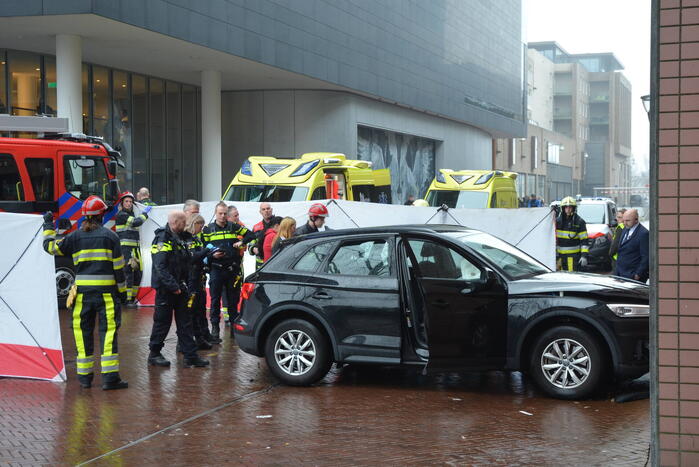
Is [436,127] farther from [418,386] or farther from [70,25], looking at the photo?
[418,386]

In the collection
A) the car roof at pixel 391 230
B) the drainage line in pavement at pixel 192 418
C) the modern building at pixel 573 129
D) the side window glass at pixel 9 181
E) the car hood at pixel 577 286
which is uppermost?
the modern building at pixel 573 129

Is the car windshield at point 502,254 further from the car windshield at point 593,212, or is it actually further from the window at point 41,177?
the car windshield at point 593,212

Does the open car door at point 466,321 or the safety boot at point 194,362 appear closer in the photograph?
the open car door at point 466,321

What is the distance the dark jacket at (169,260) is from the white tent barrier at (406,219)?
5.46 metres

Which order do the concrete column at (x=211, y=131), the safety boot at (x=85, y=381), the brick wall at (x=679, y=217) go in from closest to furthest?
the brick wall at (x=679, y=217), the safety boot at (x=85, y=381), the concrete column at (x=211, y=131)

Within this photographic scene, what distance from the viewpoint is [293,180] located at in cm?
1862

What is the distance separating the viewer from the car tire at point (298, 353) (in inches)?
348

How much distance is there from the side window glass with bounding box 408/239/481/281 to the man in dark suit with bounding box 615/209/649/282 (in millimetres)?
4040


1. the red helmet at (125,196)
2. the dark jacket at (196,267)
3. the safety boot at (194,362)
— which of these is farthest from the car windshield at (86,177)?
the safety boot at (194,362)

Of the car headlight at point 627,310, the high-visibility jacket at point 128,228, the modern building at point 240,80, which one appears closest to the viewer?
the car headlight at point 627,310

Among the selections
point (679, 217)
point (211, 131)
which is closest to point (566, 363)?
point (679, 217)

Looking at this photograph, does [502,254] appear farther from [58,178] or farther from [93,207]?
[58,178]

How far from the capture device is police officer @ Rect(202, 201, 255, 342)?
11734 millimetres

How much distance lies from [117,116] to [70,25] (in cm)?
753
